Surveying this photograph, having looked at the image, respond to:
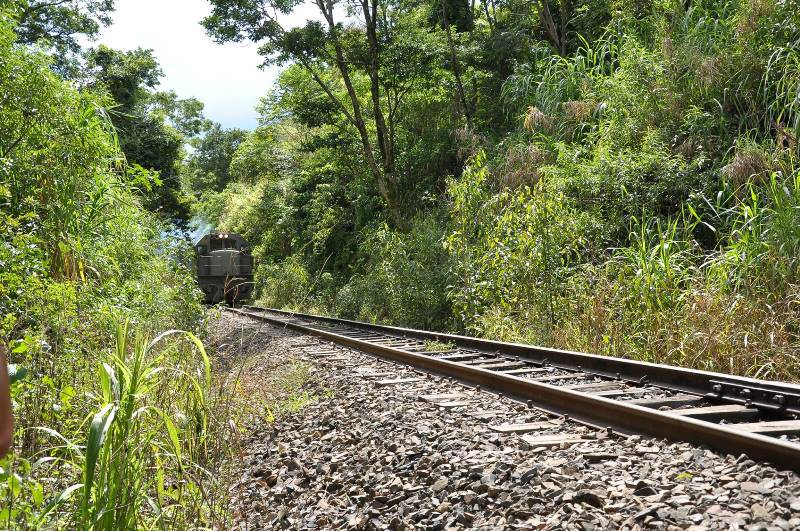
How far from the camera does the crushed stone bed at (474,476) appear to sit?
8.21 ft

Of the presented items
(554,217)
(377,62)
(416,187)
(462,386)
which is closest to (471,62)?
(377,62)

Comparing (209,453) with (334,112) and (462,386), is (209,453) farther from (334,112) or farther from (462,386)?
(334,112)

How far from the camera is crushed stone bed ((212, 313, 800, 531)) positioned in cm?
250

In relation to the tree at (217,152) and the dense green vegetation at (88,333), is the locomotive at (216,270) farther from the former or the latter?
the tree at (217,152)

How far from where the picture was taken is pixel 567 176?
9.90 m

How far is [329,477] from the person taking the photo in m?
3.79

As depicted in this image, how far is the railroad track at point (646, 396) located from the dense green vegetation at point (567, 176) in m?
0.76

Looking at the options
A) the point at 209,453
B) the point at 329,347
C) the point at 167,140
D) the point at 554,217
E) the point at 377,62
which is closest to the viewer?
the point at 209,453

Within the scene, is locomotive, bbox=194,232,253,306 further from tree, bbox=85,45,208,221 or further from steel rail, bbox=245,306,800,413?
steel rail, bbox=245,306,800,413

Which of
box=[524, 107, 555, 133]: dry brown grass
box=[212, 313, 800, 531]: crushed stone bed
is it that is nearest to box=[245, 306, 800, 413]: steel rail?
box=[212, 313, 800, 531]: crushed stone bed

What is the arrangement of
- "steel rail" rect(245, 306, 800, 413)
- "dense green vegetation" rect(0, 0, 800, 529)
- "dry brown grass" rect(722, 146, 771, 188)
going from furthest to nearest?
"dry brown grass" rect(722, 146, 771, 188) < "steel rail" rect(245, 306, 800, 413) < "dense green vegetation" rect(0, 0, 800, 529)

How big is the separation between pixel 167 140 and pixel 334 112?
519 inches

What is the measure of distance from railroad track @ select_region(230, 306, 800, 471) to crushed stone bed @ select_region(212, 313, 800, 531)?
0.35 ft

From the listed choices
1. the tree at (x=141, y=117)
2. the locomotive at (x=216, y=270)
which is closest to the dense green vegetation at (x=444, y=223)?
the locomotive at (x=216, y=270)
